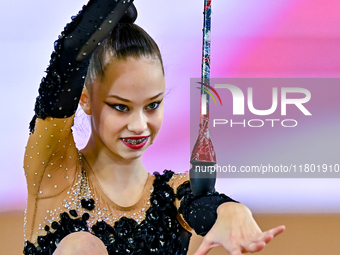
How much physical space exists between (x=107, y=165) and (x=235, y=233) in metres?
0.42

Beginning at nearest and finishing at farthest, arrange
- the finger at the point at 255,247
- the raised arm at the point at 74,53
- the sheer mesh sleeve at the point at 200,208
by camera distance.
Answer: the finger at the point at 255,247, the raised arm at the point at 74,53, the sheer mesh sleeve at the point at 200,208

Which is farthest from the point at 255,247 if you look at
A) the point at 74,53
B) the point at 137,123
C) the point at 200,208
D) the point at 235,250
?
the point at 74,53

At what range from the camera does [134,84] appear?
1069 millimetres

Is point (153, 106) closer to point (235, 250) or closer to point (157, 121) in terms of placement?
point (157, 121)

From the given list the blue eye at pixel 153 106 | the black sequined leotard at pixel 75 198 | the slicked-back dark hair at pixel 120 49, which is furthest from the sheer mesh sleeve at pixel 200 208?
the slicked-back dark hair at pixel 120 49

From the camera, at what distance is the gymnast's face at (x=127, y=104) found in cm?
107

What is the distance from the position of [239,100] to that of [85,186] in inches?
30.4

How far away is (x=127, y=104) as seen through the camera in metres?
1.08

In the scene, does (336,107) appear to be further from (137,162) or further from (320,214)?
(137,162)

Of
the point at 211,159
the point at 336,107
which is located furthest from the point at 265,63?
the point at 211,159

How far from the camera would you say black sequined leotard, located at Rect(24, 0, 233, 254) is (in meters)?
0.99

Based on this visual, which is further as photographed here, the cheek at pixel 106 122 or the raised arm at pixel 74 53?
the cheek at pixel 106 122

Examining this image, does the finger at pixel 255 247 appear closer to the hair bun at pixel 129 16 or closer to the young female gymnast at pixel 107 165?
the young female gymnast at pixel 107 165

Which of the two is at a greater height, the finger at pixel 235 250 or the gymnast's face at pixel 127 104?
the gymnast's face at pixel 127 104
